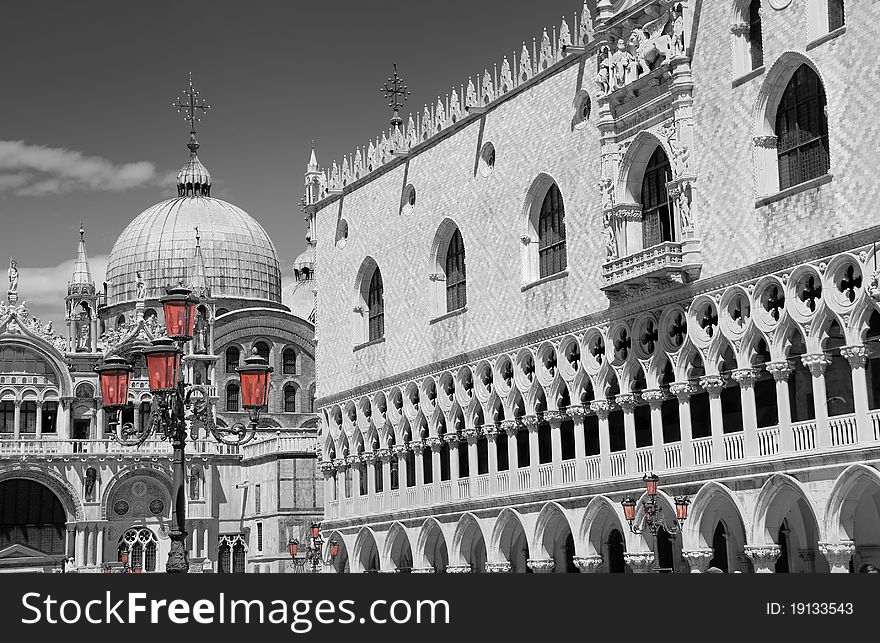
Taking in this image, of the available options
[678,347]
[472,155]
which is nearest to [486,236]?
[472,155]

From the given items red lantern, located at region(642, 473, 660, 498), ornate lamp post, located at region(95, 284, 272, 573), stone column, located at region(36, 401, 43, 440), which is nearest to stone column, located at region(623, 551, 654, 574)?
red lantern, located at region(642, 473, 660, 498)

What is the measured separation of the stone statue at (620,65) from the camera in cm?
3000

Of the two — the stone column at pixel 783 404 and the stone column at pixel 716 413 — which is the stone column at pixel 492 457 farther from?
the stone column at pixel 783 404

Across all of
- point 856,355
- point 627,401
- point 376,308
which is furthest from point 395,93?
point 856,355

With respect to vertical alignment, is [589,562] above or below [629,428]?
below

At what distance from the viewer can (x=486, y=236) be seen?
35.8 m

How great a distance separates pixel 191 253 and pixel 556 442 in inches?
1562

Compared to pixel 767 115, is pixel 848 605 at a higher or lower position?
lower

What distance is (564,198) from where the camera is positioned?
32562 millimetres

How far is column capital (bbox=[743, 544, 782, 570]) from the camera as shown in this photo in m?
26.5

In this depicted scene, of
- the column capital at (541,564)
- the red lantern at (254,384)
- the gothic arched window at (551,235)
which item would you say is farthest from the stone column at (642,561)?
the red lantern at (254,384)

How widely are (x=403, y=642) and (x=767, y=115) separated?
16049 millimetres

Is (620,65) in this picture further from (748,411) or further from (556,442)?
(556,442)

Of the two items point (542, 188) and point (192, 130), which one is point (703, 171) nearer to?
point (542, 188)
